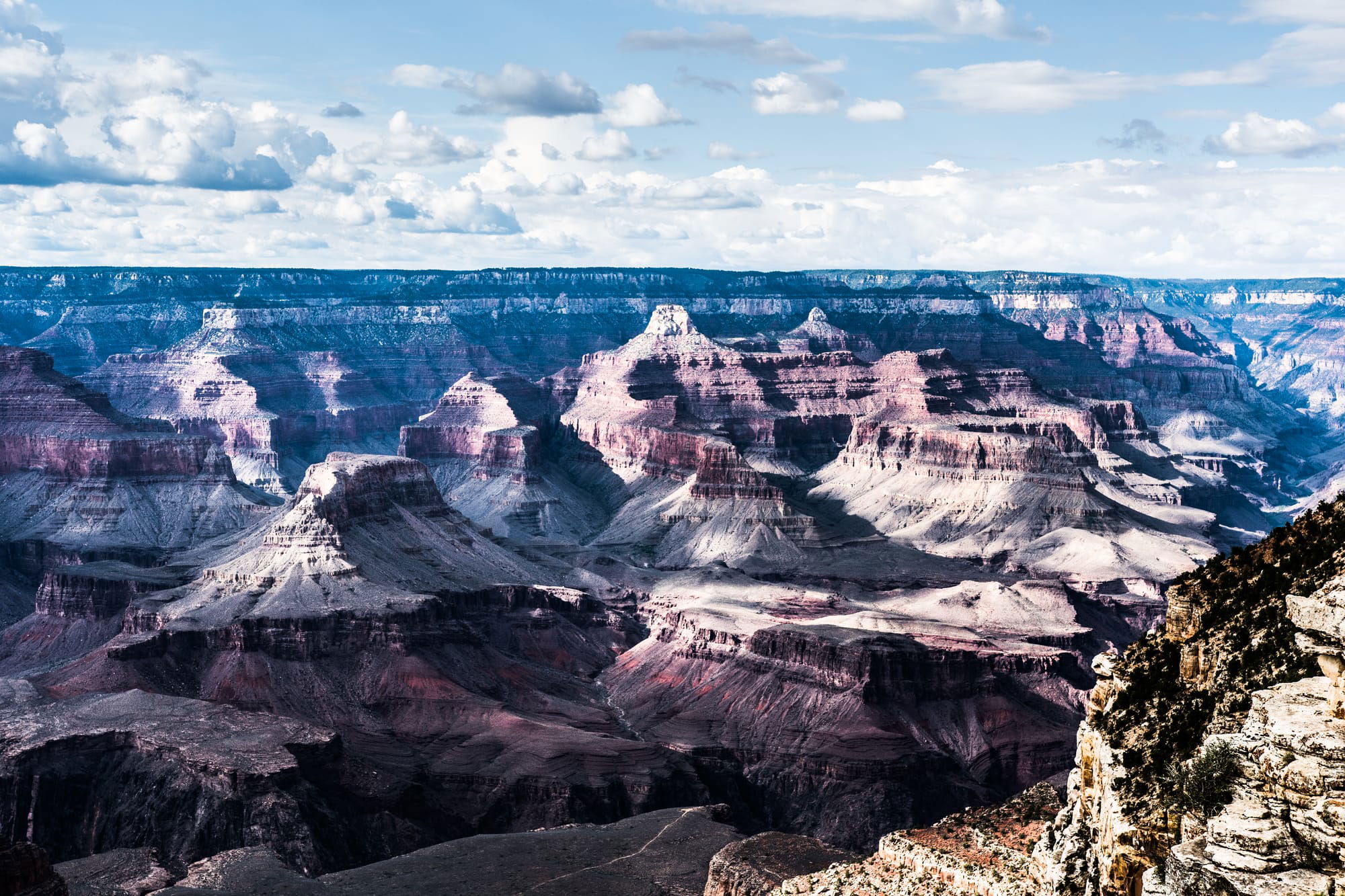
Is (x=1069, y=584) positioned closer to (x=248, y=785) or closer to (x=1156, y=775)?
(x=248, y=785)

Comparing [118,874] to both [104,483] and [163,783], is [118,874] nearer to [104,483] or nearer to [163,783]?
[163,783]

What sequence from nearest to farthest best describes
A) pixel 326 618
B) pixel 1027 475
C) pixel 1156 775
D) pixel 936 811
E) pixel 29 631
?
pixel 1156 775 < pixel 936 811 < pixel 326 618 < pixel 29 631 < pixel 1027 475

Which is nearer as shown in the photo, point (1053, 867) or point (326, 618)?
point (1053, 867)

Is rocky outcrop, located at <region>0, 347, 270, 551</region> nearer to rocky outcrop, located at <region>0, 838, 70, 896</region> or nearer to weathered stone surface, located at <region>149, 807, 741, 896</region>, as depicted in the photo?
weathered stone surface, located at <region>149, 807, 741, 896</region>

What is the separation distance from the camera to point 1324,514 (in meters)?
40.1

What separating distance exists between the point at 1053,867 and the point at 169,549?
151 m

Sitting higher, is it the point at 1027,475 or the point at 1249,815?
the point at 1249,815

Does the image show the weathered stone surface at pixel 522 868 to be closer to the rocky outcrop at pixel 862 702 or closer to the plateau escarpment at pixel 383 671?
the plateau escarpment at pixel 383 671

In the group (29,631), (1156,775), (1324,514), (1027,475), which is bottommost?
(29,631)

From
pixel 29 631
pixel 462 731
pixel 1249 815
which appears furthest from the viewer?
pixel 29 631

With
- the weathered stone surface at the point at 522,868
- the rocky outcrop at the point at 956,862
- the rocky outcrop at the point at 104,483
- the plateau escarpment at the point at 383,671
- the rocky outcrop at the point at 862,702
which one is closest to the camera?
the rocky outcrop at the point at 956,862

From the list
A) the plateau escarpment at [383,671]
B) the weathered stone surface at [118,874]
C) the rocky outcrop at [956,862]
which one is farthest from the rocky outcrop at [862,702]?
the rocky outcrop at [956,862]

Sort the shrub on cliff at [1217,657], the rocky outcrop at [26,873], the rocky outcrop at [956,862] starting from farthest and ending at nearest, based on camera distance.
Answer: the rocky outcrop at [26,873] < the rocky outcrop at [956,862] < the shrub on cliff at [1217,657]

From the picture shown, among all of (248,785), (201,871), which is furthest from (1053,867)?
(248,785)
